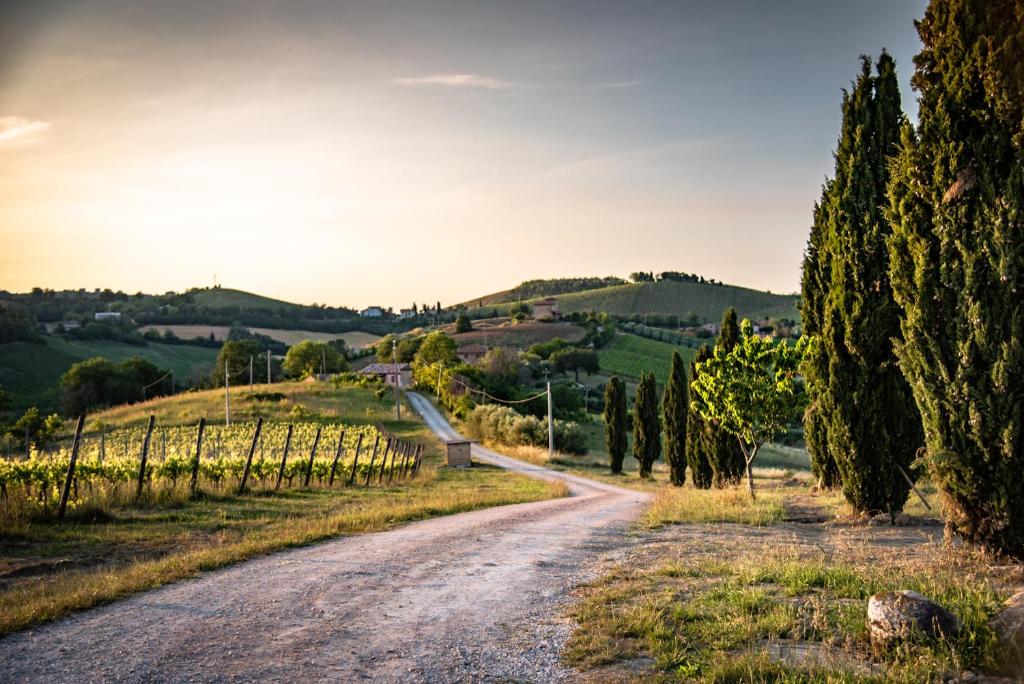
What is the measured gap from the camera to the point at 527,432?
51562 mm

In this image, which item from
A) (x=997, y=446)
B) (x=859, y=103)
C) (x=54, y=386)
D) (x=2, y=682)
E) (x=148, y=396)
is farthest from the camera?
(x=148, y=396)

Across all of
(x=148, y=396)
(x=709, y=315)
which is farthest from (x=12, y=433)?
(x=709, y=315)

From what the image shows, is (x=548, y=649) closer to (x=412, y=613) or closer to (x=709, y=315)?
(x=412, y=613)

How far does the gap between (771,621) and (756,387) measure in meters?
15.4

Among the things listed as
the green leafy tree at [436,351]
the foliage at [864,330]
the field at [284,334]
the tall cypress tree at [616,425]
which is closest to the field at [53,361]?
the field at [284,334]

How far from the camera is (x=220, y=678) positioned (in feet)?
18.1

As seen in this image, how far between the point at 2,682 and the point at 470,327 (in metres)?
118

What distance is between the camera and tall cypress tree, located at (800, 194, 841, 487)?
52.4 ft

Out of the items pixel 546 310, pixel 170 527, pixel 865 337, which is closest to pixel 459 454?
pixel 170 527

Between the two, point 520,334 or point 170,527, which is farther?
point 520,334

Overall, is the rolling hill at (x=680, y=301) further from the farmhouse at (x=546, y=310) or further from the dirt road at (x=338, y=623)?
the dirt road at (x=338, y=623)

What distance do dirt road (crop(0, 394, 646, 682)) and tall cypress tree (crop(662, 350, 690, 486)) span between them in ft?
74.8

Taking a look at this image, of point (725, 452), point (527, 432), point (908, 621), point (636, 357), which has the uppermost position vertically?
point (636, 357)

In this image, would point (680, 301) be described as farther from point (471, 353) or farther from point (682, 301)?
point (471, 353)
